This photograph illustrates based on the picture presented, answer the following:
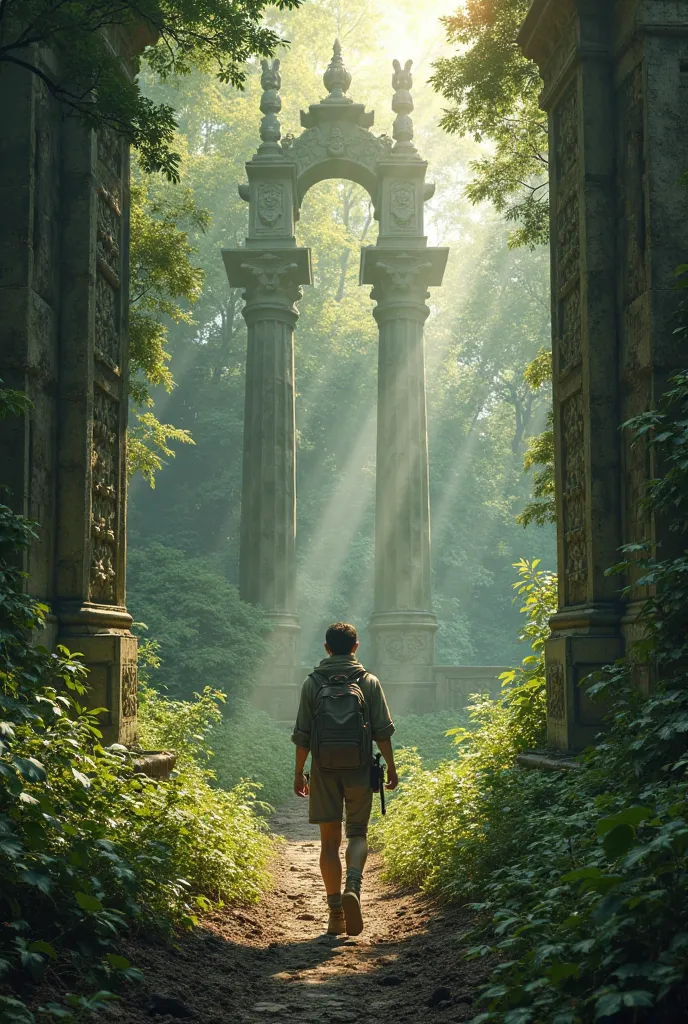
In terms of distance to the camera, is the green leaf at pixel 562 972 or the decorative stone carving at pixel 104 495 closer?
the green leaf at pixel 562 972

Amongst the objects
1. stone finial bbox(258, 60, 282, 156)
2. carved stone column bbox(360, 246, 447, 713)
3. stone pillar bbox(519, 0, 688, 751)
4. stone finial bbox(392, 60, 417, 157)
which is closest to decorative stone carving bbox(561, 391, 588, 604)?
stone pillar bbox(519, 0, 688, 751)

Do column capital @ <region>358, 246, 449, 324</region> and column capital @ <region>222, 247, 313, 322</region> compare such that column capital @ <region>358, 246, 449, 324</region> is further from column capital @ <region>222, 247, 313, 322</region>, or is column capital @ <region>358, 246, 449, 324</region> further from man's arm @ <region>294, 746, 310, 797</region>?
man's arm @ <region>294, 746, 310, 797</region>

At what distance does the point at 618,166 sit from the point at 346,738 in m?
4.75

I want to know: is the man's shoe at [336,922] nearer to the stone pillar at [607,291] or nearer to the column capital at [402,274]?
the stone pillar at [607,291]

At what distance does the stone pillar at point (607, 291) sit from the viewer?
7.59 m

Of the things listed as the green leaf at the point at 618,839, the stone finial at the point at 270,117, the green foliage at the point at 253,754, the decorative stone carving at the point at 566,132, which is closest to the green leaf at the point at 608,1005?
the green leaf at the point at 618,839

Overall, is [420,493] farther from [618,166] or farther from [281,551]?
[618,166]

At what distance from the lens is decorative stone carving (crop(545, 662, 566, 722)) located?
841 centimetres

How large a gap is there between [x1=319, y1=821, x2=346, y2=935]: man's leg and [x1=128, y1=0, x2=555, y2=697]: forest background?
23997 millimetres

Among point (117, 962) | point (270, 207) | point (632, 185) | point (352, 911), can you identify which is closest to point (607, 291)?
point (632, 185)

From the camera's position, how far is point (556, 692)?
862cm

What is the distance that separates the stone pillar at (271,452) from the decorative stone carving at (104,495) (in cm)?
1106

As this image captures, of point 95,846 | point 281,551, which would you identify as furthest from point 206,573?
point 95,846

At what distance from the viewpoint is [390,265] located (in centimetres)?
2156
